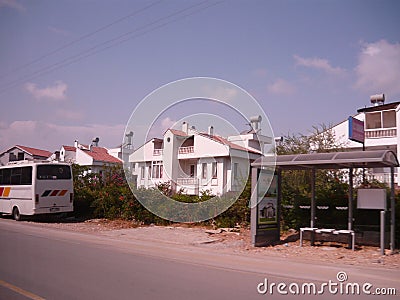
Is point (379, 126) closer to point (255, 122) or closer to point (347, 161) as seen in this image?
point (255, 122)

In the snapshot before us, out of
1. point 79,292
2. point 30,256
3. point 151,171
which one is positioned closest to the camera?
point 79,292

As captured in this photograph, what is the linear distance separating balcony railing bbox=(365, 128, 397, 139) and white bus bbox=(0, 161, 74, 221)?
941 inches

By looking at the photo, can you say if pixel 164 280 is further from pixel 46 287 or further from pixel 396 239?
pixel 396 239

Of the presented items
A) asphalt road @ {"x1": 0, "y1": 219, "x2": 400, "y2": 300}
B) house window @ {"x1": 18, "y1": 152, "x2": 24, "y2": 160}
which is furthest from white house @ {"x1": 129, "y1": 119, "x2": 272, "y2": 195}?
house window @ {"x1": 18, "y1": 152, "x2": 24, "y2": 160}

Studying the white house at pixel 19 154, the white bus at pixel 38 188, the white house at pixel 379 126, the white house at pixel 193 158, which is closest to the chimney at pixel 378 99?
the white house at pixel 379 126

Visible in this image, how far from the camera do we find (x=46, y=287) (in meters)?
7.05

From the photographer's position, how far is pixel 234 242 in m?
14.7

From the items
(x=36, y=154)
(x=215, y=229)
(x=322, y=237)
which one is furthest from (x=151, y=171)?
(x=36, y=154)

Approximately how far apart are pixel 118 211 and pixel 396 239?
13.6 meters

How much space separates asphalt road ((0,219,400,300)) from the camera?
692 cm

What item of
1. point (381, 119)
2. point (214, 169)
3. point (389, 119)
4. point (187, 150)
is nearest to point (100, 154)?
point (187, 150)

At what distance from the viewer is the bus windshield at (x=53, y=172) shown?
21141mm

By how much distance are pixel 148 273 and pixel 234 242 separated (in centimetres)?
650

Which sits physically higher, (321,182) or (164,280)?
(321,182)
